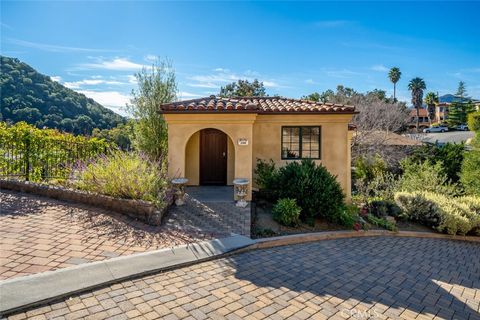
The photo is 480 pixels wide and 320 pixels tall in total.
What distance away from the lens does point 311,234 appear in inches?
325

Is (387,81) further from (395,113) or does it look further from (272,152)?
(272,152)

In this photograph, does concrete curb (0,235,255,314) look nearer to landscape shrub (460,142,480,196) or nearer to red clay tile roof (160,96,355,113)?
red clay tile roof (160,96,355,113)

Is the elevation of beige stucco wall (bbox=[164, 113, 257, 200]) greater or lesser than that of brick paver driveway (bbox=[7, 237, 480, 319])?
greater

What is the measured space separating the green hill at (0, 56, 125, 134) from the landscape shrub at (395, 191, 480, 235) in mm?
20123

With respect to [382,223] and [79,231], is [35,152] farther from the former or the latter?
[382,223]

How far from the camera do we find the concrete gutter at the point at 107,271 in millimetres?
3859

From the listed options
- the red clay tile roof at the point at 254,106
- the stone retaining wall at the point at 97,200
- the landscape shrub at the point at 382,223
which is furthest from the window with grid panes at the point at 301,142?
the stone retaining wall at the point at 97,200

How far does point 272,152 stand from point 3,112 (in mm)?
18889

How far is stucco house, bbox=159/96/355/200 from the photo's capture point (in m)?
10.9

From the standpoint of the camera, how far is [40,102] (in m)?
22.2

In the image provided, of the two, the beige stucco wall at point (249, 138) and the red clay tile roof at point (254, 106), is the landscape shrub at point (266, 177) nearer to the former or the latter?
the beige stucco wall at point (249, 138)

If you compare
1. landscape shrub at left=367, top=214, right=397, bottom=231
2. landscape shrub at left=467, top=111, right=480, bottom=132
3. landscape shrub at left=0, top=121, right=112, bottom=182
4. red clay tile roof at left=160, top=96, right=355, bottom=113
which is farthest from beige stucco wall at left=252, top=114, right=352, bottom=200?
landscape shrub at left=467, top=111, right=480, bottom=132

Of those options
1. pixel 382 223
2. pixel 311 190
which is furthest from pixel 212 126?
pixel 382 223

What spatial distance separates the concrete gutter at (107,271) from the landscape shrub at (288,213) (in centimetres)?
111
